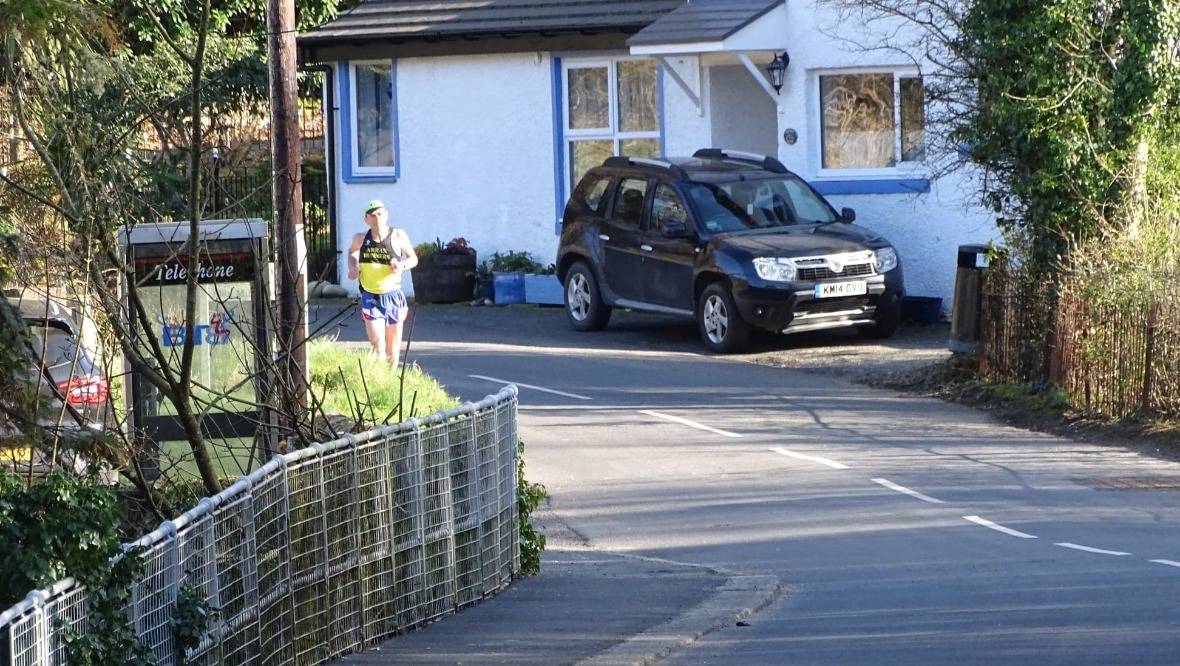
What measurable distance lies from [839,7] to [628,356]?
207 inches

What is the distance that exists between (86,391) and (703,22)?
48.2 feet

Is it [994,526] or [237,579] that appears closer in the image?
[237,579]

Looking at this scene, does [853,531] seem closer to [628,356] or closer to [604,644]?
[604,644]

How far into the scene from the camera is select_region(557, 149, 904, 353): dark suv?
18344 millimetres

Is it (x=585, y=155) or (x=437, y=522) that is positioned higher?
(x=585, y=155)

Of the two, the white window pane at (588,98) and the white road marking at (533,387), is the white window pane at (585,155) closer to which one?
the white window pane at (588,98)

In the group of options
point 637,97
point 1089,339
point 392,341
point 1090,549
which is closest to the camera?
point 1090,549

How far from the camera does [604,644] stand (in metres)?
7.67

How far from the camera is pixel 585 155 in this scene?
81.9 feet

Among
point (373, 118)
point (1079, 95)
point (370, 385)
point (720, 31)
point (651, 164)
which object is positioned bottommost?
point (370, 385)

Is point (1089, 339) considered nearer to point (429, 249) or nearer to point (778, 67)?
point (778, 67)

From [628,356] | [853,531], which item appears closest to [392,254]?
[628,356]

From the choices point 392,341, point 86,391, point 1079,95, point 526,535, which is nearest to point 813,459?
point 526,535

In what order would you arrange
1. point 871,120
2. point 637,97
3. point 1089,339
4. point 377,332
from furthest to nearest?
point 637,97
point 871,120
point 377,332
point 1089,339
